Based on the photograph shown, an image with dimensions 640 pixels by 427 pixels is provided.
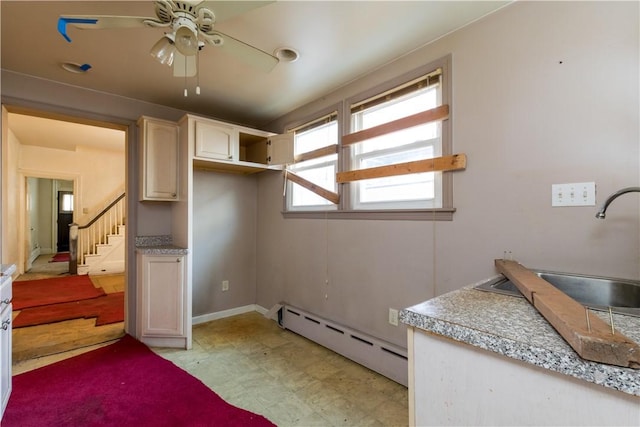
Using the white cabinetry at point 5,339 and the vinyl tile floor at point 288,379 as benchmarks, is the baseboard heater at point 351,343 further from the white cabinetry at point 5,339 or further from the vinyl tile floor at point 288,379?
the white cabinetry at point 5,339

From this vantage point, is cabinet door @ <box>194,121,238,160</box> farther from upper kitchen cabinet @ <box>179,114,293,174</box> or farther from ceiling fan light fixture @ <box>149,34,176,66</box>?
ceiling fan light fixture @ <box>149,34,176,66</box>

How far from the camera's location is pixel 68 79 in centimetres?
259

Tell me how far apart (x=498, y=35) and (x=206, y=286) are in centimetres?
355

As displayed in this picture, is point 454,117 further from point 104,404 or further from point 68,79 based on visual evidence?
point 68,79

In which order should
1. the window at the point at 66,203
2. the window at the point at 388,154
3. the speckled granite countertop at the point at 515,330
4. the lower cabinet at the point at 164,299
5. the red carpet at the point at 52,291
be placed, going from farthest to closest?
the window at the point at 66,203 < the red carpet at the point at 52,291 < the lower cabinet at the point at 164,299 < the window at the point at 388,154 < the speckled granite countertop at the point at 515,330

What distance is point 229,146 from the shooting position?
Result: 305cm

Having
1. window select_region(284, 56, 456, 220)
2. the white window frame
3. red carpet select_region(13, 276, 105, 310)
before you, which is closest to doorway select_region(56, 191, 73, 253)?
red carpet select_region(13, 276, 105, 310)

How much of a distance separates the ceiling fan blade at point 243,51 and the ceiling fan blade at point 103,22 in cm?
26

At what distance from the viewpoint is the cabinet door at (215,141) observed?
9.34 ft

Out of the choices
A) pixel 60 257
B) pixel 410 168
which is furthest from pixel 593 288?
pixel 60 257

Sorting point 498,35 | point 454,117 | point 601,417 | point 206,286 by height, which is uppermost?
point 498,35

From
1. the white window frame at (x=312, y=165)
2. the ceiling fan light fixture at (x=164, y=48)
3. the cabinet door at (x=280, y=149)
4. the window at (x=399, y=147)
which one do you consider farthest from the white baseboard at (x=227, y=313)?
the ceiling fan light fixture at (x=164, y=48)

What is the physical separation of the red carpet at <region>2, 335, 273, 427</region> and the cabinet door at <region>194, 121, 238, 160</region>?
1.92m

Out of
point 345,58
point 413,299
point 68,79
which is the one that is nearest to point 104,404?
point 413,299
